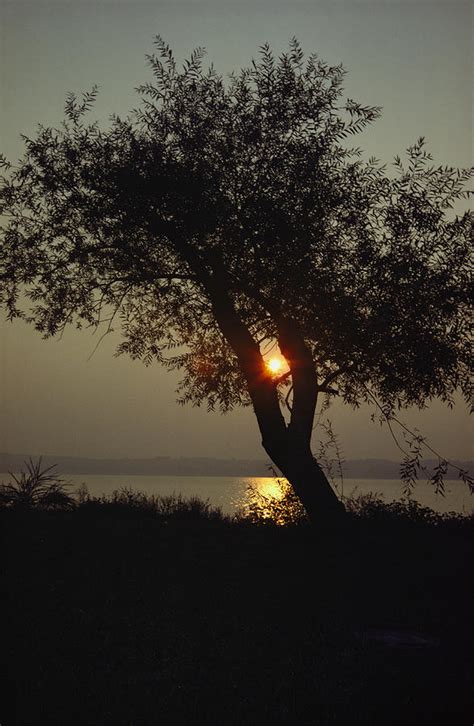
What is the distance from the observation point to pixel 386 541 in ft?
60.8

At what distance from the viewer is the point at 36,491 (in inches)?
1005

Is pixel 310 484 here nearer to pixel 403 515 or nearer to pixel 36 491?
pixel 403 515

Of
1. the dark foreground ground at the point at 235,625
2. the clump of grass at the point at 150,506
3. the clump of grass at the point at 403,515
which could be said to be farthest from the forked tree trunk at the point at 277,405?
the clump of grass at the point at 150,506

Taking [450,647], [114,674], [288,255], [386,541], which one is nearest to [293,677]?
[114,674]

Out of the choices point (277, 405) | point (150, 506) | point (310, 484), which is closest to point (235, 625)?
point (310, 484)

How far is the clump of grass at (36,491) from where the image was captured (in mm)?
24734

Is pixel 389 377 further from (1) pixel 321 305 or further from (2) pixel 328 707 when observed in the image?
(2) pixel 328 707

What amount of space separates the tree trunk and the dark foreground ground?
642mm

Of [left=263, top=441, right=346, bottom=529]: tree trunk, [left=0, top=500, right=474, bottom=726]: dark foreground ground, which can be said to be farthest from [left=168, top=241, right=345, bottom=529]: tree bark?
[left=0, top=500, right=474, bottom=726]: dark foreground ground

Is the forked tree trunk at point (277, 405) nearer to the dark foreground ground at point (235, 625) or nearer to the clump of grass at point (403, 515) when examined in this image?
the dark foreground ground at point (235, 625)

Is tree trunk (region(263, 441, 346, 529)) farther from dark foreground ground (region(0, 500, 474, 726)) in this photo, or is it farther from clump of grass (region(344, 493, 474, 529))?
clump of grass (region(344, 493, 474, 529))

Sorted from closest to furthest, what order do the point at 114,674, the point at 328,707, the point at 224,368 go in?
the point at 328,707 < the point at 114,674 < the point at 224,368

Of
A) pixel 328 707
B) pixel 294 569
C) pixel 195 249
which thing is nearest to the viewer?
pixel 328 707

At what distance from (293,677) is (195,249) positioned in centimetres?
1152
